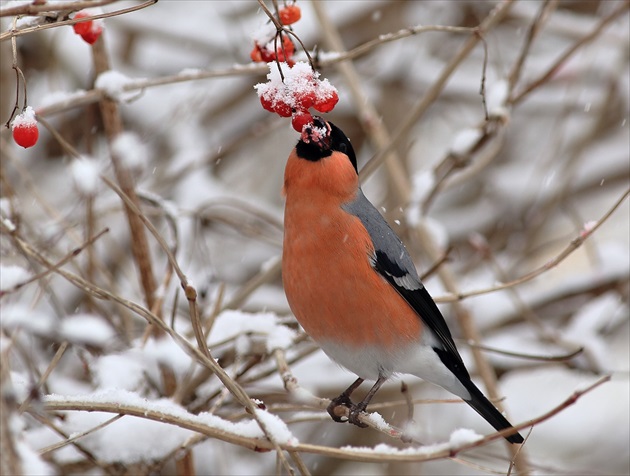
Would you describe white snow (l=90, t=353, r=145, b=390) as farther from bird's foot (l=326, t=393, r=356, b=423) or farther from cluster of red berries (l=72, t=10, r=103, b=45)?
cluster of red berries (l=72, t=10, r=103, b=45)

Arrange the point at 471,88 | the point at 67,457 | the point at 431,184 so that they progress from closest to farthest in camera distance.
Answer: the point at 67,457, the point at 431,184, the point at 471,88

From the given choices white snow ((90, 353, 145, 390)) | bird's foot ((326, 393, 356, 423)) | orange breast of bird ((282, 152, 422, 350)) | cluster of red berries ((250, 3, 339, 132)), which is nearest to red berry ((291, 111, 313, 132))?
cluster of red berries ((250, 3, 339, 132))

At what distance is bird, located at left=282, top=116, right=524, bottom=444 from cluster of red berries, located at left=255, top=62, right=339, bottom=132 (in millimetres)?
423

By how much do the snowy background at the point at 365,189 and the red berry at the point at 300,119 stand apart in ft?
1.11

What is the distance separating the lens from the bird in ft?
7.27

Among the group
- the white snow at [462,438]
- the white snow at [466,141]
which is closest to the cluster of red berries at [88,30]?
the white snow at [462,438]

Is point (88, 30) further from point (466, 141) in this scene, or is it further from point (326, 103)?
point (466, 141)

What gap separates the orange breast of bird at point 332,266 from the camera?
2211 millimetres

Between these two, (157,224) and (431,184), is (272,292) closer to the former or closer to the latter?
(157,224)

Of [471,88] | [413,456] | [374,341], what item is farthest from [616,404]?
[413,456]

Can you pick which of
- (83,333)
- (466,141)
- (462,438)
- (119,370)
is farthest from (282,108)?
(466,141)

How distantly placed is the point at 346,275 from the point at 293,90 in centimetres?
72

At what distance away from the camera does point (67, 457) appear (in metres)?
2.28

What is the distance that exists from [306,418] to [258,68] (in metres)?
0.87
